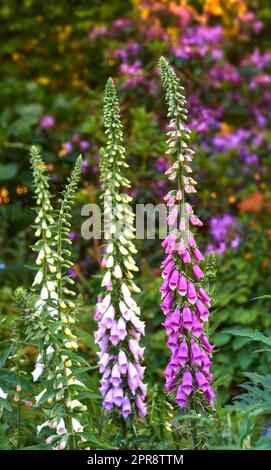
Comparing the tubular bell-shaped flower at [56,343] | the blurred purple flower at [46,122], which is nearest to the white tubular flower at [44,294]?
the tubular bell-shaped flower at [56,343]

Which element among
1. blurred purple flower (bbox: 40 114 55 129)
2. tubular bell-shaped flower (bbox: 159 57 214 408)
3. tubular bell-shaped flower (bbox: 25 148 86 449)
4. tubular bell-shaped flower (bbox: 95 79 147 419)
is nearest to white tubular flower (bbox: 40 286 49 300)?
tubular bell-shaped flower (bbox: 25 148 86 449)

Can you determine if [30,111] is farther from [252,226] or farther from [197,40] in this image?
[252,226]

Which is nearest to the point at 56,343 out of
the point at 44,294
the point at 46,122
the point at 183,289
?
the point at 44,294

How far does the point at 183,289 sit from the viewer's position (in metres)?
3.09

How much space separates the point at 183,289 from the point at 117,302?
270mm

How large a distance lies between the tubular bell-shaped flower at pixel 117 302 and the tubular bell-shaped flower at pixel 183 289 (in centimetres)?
14

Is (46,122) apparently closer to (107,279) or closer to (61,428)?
(107,279)

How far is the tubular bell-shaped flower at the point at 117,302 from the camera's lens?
3082 mm

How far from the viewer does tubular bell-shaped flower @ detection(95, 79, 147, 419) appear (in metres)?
3.08

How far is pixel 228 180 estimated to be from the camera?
7352 millimetres

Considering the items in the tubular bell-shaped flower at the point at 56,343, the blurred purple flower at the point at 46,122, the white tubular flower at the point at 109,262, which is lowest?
the tubular bell-shaped flower at the point at 56,343

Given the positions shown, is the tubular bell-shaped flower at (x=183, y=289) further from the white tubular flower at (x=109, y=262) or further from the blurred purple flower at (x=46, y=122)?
the blurred purple flower at (x=46, y=122)

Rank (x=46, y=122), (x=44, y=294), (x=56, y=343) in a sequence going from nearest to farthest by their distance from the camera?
(x=56, y=343) → (x=44, y=294) → (x=46, y=122)

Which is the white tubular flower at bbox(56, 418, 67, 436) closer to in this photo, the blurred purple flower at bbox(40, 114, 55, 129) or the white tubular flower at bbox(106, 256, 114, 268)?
the white tubular flower at bbox(106, 256, 114, 268)
